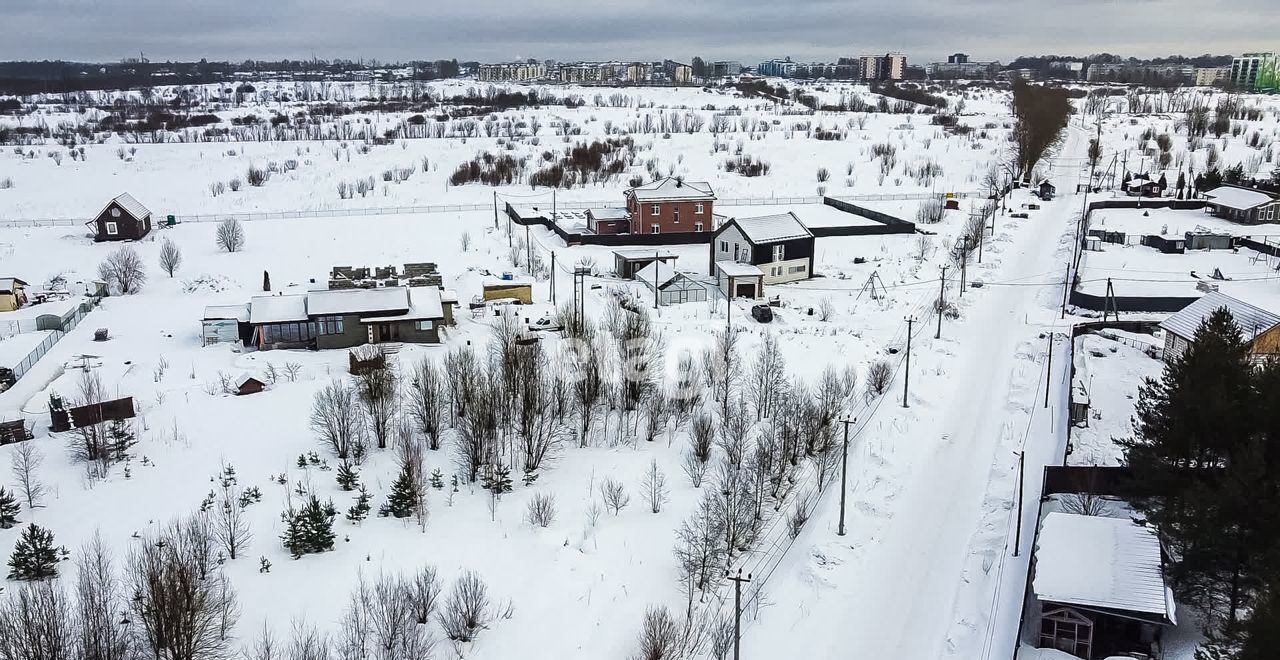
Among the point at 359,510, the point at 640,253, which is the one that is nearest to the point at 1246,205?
the point at 640,253

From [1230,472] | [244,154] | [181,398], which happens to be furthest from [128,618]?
[244,154]

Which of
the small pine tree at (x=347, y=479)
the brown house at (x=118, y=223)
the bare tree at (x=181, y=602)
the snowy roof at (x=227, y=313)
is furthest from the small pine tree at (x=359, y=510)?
the brown house at (x=118, y=223)

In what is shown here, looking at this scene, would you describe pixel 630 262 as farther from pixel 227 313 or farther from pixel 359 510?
pixel 359 510

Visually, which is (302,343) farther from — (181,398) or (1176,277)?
(1176,277)

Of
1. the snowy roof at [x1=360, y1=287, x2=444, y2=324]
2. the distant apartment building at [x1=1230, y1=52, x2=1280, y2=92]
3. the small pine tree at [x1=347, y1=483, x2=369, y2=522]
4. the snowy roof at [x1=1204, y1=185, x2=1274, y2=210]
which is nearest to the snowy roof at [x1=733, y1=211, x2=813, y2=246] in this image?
the snowy roof at [x1=360, y1=287, x2=444, y2=324]

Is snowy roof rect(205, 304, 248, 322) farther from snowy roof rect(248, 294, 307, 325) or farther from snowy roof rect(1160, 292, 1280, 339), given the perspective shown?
snowy roof rect(1160, 292, 1280, 339)

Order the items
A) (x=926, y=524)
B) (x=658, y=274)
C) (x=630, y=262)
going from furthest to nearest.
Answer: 1. (x=630, y=262)
2. (x=658, y=274)
3. (x=926, y=524)

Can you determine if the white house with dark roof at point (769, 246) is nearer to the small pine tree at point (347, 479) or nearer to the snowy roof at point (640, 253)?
the snowy roof at point (640, 253)
